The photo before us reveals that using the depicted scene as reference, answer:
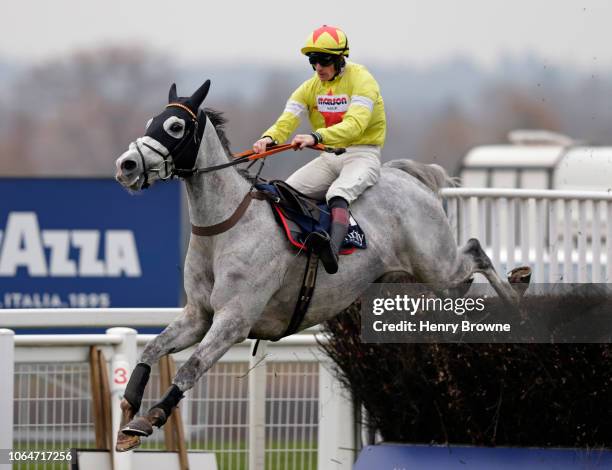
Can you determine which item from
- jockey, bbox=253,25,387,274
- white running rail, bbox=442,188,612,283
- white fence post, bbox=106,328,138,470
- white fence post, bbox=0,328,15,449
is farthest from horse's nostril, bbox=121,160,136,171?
white running rail, bbox=442,188,612,283

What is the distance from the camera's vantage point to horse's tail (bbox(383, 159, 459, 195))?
811 centimetres

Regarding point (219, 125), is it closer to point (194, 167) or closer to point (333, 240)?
point (194, 167)

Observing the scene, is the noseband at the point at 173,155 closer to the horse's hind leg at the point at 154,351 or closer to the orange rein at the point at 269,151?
the orange rein at the point at 269,151

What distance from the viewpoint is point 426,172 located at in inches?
321

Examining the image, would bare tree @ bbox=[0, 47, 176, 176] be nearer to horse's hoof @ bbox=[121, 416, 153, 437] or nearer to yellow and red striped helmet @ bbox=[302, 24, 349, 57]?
yellow and red striped helmet @ bbox=[302, 24, 349, 57]

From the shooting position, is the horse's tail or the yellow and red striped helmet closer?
the yellow and red striped helmet

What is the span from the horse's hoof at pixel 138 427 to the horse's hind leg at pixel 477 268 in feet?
8.14

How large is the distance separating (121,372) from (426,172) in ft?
7.14

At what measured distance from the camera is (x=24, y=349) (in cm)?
739

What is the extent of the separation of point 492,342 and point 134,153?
210cm

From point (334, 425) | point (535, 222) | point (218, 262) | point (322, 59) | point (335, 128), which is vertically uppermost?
point (322, 59)

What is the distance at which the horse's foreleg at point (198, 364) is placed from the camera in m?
6.18

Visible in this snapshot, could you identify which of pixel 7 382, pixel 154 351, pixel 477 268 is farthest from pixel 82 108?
pixel 154 351

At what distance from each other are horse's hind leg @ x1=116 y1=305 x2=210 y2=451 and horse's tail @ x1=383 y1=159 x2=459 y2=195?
6.07 ft
